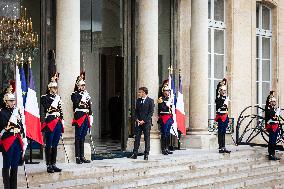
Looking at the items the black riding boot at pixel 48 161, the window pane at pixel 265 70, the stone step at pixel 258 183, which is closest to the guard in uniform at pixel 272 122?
the stone step at pixel 258 183

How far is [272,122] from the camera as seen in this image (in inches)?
599

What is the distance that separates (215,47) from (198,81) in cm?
258

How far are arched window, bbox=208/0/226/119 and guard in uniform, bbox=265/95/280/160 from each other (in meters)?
2.85

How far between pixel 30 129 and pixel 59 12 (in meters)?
3.03

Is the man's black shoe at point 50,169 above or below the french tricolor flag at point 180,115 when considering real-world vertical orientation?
below

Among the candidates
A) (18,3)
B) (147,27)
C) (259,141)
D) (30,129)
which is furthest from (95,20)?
(259,141)

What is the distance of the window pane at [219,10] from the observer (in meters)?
18.3

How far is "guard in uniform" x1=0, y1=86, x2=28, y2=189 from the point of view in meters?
8.84

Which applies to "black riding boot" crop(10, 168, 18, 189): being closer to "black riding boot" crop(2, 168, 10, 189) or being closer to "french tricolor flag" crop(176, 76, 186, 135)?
"black riding boot" crop(2, 168, 10, 189)

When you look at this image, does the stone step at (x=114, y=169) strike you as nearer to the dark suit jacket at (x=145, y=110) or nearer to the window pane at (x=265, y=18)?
the dark suit jacket at (x=145, y=110)

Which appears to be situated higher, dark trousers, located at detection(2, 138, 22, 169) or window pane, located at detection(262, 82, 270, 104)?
window pane, located at detection(262, 82, 270, 104)

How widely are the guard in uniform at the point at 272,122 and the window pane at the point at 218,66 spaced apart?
3.34 meters

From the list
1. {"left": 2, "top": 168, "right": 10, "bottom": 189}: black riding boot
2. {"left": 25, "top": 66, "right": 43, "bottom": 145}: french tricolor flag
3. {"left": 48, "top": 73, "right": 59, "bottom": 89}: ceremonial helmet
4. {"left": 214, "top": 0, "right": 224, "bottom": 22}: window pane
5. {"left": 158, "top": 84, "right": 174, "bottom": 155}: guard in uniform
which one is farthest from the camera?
{"left": 214, "top": 0, "right": 224, "bottom": 22}: window pane

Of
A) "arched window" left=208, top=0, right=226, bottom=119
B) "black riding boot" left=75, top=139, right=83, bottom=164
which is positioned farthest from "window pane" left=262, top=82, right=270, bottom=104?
"black riding boot" left=75, top=139, right=83, bottom=164
